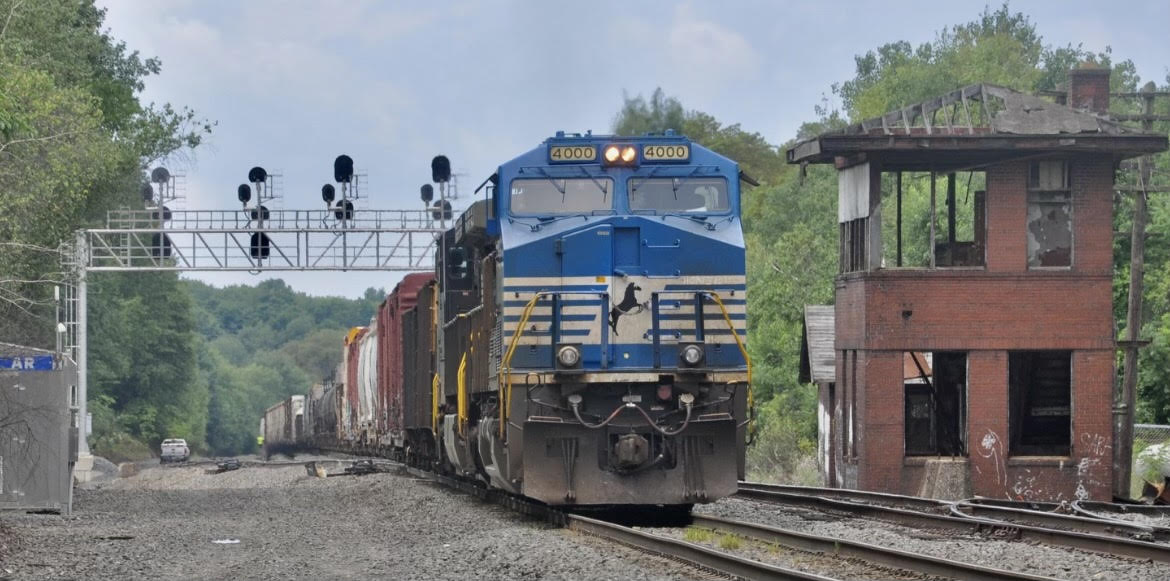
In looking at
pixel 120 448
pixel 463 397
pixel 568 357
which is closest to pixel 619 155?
pixel 568 357

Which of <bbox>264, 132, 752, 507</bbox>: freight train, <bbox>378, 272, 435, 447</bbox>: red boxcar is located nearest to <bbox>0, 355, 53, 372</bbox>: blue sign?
<bbox>264, 132, 752, 507</bbox>: freight train

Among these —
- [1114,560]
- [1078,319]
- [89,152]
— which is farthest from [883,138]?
[89,152]

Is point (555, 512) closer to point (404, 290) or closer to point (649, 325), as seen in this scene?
point (649, 325)

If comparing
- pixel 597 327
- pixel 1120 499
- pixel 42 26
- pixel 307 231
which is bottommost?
pixel 1120 499

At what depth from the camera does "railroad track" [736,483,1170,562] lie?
14.1 metres

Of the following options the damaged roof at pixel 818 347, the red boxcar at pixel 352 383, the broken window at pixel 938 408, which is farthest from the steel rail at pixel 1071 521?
the red boxcar at pixel 352 383

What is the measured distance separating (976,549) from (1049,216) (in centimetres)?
1363

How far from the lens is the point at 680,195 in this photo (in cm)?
1745

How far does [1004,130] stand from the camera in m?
26.2

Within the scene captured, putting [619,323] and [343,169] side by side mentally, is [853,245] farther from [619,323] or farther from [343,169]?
→ [343,169]

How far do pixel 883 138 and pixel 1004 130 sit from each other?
2.04 m

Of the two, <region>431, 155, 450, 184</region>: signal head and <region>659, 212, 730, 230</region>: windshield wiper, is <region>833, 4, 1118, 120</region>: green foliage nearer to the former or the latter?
<region>431, 155, 450, 184</region>: signal head

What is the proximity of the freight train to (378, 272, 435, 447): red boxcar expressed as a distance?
43.7 feet

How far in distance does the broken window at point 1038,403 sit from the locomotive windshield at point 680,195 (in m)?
11.6
